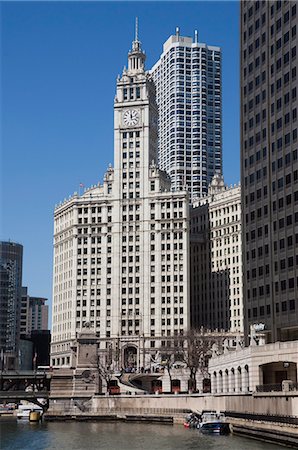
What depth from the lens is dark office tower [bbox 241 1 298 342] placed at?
132000 mm

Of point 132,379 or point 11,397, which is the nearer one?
point 11,397

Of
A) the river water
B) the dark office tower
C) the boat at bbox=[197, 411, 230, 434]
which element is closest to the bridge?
the river water

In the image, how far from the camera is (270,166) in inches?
5517

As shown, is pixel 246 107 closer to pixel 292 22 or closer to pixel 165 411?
pixel 292 22

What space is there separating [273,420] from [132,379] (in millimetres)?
104077

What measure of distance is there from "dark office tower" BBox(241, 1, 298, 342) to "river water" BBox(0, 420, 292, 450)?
27114 millimetres

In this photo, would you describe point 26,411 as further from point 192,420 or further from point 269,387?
point 269,387

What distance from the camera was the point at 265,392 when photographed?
102 meters

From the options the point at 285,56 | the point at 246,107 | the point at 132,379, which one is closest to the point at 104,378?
the point at 132,379

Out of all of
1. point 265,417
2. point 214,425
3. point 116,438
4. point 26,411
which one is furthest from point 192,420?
point 26,411

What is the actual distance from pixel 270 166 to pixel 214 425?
49.8 meters

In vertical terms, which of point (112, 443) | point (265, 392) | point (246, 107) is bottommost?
point (112, 443)

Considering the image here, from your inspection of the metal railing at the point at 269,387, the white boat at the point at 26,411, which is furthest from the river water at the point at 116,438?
the white boat at the point at 26,411

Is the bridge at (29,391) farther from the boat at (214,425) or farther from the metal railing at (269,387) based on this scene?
the metal railing at (269,387)
